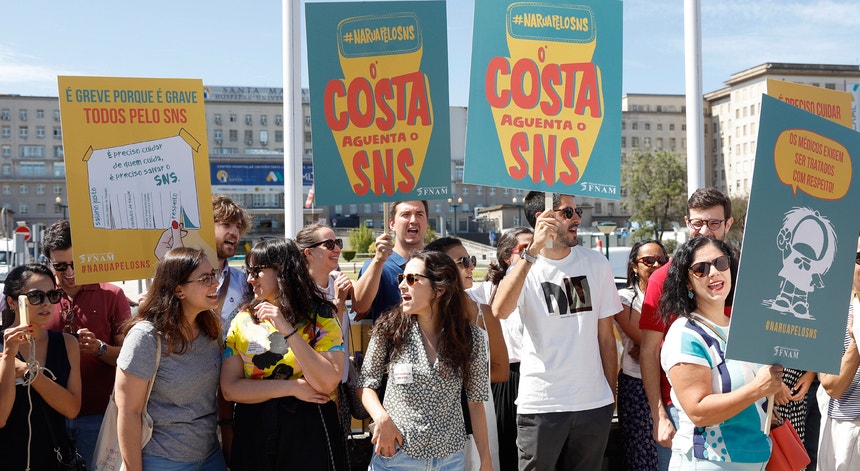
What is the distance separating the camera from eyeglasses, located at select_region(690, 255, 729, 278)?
3.43 metres

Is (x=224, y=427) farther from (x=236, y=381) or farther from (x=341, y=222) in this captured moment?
(x=341, y=222)

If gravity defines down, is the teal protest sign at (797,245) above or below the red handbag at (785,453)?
above

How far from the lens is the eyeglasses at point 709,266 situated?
3432mm

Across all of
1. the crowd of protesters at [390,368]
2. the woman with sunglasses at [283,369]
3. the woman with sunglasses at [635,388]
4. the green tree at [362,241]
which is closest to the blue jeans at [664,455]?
the crowd of protesters at [390,368]

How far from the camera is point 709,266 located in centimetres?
345

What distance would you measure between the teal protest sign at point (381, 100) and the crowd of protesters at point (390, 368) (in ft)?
2.27

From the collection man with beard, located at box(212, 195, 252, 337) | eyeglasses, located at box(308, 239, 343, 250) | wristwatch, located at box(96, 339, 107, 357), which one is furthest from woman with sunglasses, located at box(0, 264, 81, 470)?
eyeglasses, located at box(308, 239, 343, 250)

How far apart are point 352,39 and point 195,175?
1.36 meters

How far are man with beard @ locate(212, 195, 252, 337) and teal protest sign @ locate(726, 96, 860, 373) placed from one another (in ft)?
9.63

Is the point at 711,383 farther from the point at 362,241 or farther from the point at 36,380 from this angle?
the point at 362,241

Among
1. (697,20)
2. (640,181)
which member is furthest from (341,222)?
(697,20)

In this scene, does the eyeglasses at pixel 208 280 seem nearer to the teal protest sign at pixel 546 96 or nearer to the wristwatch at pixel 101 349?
the wristwatch at pixel 101 349

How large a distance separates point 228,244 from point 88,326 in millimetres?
1007

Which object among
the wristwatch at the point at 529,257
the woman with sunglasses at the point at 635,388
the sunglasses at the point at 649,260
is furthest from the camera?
Result: the sunglasses at the point at 649,260
